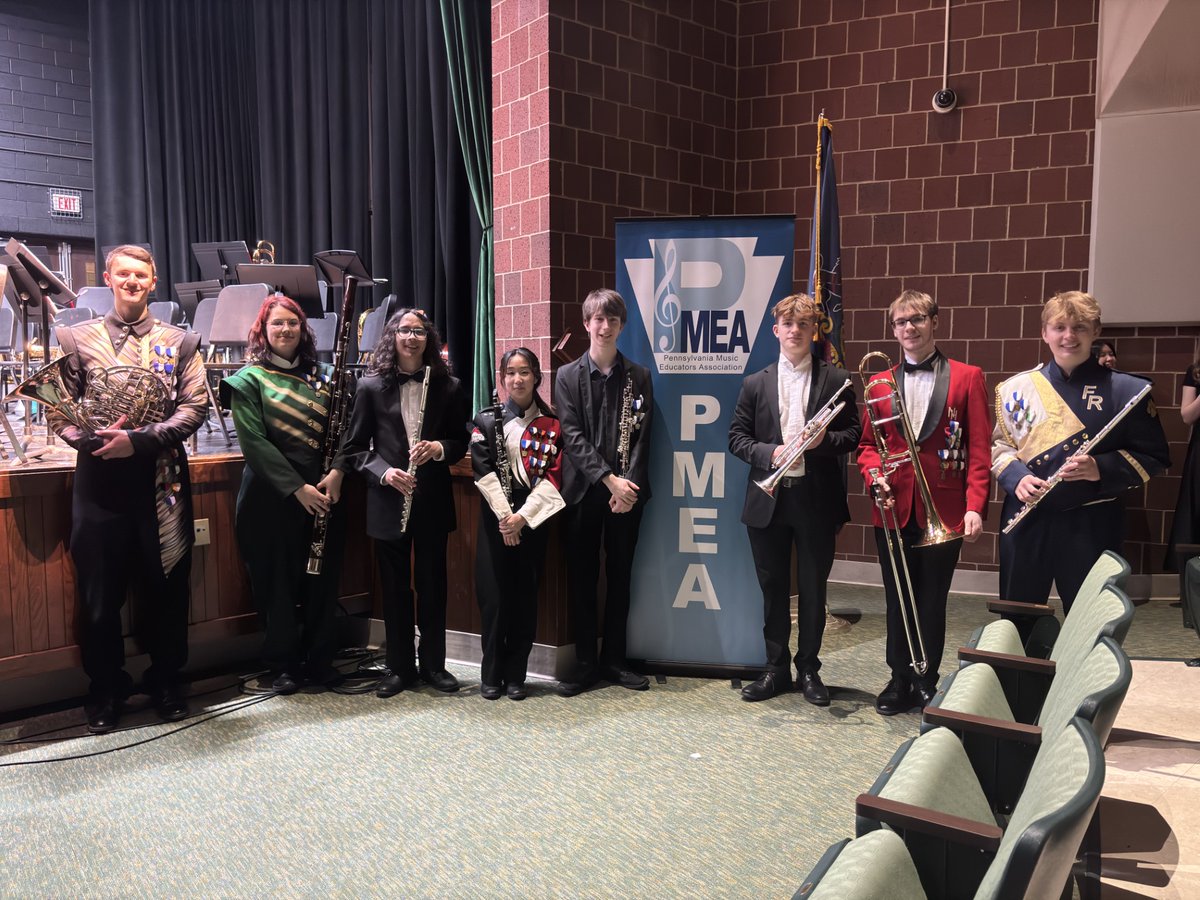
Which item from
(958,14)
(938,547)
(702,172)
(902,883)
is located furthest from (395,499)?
(958,14)

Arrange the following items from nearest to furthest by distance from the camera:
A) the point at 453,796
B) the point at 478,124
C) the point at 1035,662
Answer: the point at 1035,662 → the point at 453,796 → the point at 478,124

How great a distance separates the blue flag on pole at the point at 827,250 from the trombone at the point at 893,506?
90 centimetres

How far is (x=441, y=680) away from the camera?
150 inches

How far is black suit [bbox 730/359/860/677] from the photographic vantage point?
358 cm

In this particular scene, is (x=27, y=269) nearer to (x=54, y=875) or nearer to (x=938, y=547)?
(x=54, y=875)

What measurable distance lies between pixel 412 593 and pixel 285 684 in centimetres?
65

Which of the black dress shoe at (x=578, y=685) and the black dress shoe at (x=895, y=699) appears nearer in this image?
the black dress shoe at (x=895, y=699)

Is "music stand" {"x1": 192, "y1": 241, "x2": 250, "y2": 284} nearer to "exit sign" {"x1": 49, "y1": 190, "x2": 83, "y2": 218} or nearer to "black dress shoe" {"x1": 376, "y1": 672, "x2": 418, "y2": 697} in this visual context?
"exit sign" {"x1": 49, "y1": 190, "x2": 83, "y2": 218}

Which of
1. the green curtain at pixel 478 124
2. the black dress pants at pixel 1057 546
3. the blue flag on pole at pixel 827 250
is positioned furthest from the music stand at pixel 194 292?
the black dress pants at pixel 1057 546

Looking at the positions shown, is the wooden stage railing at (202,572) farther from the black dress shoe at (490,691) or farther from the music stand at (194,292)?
the music stand at (194,292)

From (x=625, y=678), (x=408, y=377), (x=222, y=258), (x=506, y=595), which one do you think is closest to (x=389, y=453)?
(x=408, y=377)

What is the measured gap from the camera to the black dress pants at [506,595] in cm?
367

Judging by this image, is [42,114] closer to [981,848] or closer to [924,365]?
[924,365]

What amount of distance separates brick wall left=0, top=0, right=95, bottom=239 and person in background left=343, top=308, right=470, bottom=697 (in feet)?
25.6
